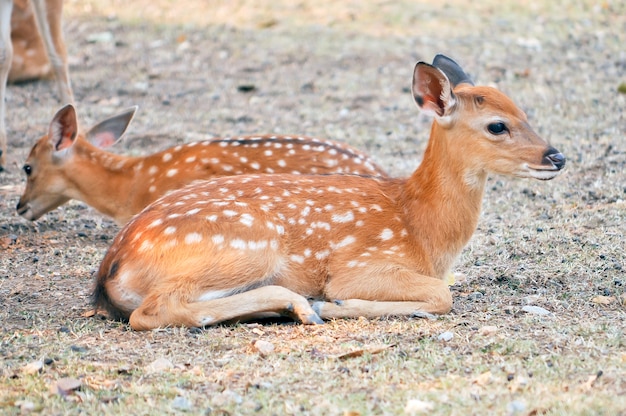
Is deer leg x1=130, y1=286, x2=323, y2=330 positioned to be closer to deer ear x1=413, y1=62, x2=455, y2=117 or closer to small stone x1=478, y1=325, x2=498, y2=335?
small stone x1=478, y1=325, x2=498, y2=335

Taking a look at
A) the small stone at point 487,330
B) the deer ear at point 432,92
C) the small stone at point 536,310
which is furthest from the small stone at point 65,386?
the deer ear at point 432,92

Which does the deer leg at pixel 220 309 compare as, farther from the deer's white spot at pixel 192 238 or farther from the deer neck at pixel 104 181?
the deer neck at pixel 104 181

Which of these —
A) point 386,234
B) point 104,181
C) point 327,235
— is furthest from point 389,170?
point 327,235

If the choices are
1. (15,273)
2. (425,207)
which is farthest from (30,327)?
(425,207)

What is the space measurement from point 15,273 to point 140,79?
5.64m

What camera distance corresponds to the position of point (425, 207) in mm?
5477

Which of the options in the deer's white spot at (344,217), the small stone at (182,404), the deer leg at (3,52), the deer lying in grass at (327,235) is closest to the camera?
the small stone at (182,404)

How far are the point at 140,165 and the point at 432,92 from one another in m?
2.44

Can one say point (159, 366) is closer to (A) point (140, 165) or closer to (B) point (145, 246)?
(B) point (145, 246)

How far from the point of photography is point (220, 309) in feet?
16.2

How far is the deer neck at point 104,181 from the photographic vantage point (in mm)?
7035

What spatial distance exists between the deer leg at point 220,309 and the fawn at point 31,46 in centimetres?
388

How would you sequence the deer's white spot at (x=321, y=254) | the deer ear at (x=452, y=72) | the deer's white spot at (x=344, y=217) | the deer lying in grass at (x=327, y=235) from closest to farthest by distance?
the deer lying in grass at (x=327, y=235), the deer's white spot at (x=321, y=254), the deer's white spot at (x=344, y=217), the deer ear at (x=452, y=72)

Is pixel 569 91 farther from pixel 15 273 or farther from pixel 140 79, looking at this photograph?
pixel 15 273
